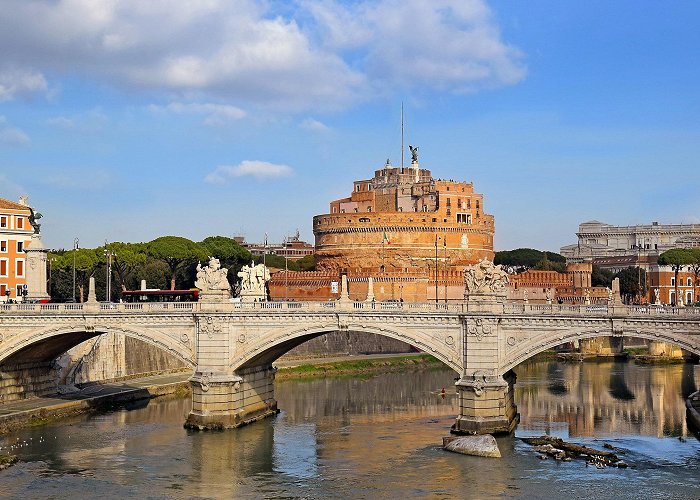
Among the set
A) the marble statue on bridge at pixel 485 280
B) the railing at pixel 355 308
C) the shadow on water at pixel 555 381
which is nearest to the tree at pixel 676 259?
the shadow on water at pixel 555 381

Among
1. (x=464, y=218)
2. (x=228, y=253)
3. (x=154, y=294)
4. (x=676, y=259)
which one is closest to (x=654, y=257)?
(x=676, y=259)

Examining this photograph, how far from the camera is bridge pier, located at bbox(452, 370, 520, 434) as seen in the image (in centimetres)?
5181

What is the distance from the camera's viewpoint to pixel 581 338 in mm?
49719

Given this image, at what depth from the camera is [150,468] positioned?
47.9 metres

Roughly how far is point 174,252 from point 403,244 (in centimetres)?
2419

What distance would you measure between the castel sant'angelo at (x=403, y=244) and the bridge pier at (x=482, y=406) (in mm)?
45730

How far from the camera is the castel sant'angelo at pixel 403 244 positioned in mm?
100188

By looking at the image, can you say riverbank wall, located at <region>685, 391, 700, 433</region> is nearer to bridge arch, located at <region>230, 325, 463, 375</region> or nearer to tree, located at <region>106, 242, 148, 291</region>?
bridge arch, located at <region>230, 325, 463, 375</region>

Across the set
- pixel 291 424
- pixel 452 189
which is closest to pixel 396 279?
pixel 452 189

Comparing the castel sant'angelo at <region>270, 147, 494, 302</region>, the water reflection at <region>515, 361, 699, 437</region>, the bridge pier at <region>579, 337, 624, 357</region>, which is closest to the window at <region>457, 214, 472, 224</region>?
the castel sant'angelo at <region>270, 147, 494, 302</region>

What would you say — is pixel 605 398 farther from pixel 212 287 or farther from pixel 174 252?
pixel 174 252

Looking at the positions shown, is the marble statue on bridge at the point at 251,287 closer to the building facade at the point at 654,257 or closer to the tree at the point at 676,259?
the building facade at the point at 654,257

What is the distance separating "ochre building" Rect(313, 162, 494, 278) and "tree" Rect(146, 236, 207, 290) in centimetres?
1331

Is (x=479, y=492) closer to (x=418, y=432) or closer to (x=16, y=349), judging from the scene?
(x=418, y=432)
